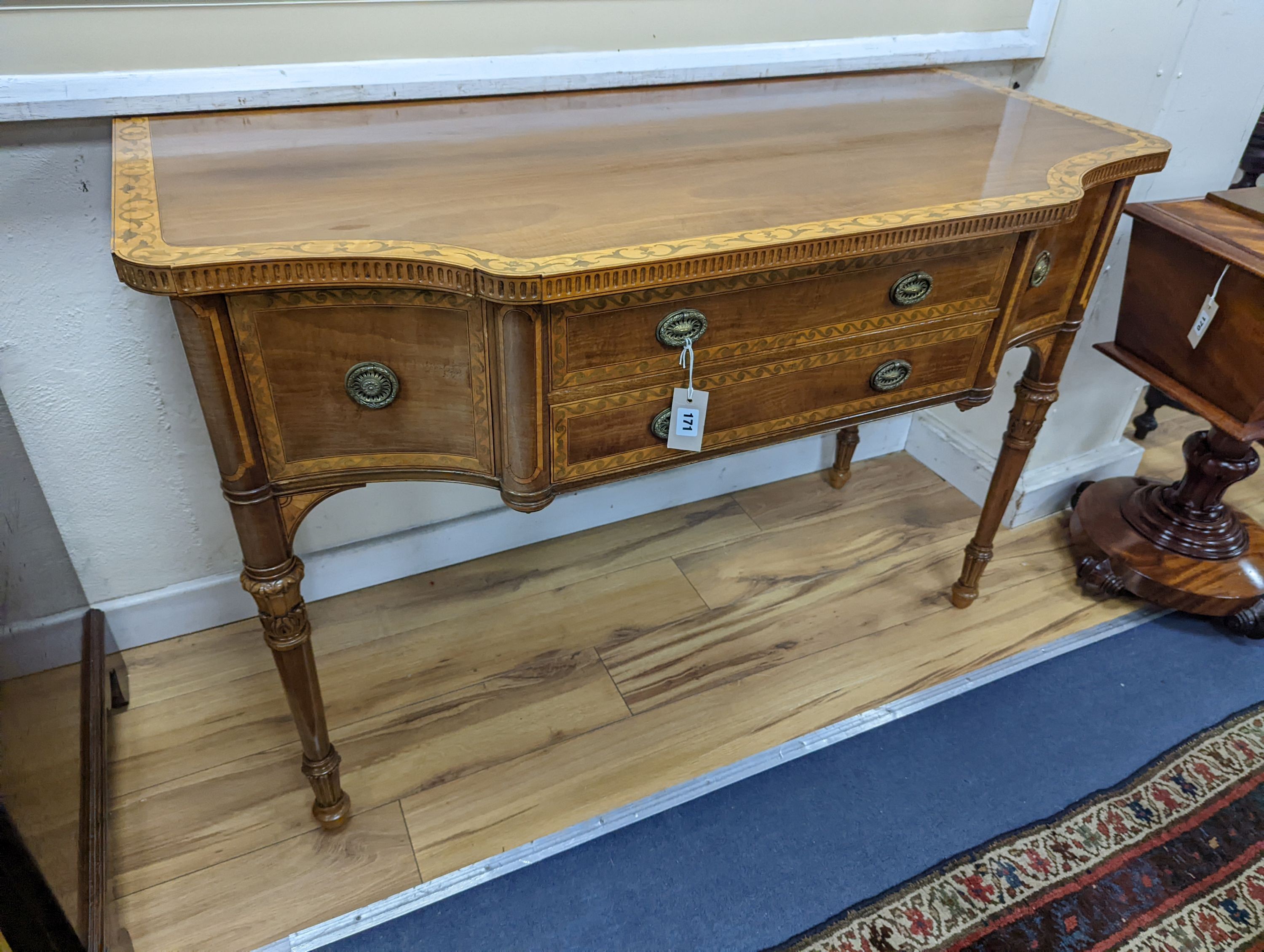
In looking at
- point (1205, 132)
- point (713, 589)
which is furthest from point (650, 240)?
point (1205, 132)

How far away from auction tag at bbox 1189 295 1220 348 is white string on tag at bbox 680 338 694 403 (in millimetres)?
983

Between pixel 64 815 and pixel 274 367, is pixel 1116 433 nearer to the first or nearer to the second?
pixel 274 367

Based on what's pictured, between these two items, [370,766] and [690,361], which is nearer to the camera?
[690,361]

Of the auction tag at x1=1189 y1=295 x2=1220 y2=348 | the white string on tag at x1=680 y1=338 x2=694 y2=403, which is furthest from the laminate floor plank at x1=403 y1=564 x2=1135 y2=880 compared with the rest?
the white string on tag at x1=680 y1=338 x2=694 y2=403

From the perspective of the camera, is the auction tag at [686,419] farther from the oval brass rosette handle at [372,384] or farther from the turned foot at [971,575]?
the turned foot at [971,575]

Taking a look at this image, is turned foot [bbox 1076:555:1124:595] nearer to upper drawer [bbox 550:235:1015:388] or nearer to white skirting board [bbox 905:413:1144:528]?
white skirting board [bbox 905:413:1144:528]

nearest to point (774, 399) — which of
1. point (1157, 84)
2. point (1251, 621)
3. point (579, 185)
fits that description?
point (579, 185)

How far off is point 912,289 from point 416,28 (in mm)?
773

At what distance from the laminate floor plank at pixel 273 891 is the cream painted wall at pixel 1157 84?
1.49m

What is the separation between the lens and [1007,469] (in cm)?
151

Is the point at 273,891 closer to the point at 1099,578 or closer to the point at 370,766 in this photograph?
the point at 370,766

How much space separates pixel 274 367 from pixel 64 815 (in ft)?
2.11

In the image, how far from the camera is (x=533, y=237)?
0.86 meters

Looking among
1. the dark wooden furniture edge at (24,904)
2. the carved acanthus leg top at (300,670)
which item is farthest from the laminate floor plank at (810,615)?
the dark wooden furniture edge at (24,904)
